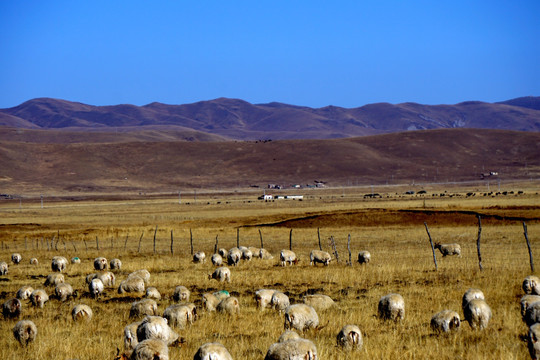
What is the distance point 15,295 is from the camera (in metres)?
19.6

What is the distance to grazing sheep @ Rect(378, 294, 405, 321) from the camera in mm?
14164

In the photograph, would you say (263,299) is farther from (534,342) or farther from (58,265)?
(58,265)

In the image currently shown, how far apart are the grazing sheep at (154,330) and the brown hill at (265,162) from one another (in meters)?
125

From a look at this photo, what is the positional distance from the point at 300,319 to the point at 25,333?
5733 millimetres

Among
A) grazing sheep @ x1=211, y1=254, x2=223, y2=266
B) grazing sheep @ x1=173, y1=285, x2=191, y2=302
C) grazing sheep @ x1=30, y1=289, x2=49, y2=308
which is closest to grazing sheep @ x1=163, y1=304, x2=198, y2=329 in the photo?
grazing sheep @ x1=173, y1=285, x2=191, y2=302

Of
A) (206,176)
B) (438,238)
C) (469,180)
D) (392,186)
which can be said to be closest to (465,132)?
(469,180)

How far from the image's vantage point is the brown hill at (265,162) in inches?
5719

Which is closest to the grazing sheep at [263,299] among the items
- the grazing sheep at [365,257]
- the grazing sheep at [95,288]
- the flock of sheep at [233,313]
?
the flock of sheep at [233,313]

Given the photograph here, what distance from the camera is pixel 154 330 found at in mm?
12000

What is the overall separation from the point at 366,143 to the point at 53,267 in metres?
167

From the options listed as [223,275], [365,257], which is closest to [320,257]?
[365,257]

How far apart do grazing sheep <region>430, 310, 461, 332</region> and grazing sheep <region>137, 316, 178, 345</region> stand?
17.7ft

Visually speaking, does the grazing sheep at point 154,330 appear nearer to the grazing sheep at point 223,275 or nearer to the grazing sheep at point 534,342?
the grazing sheep at point 534,342

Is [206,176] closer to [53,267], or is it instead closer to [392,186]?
[392,186]
